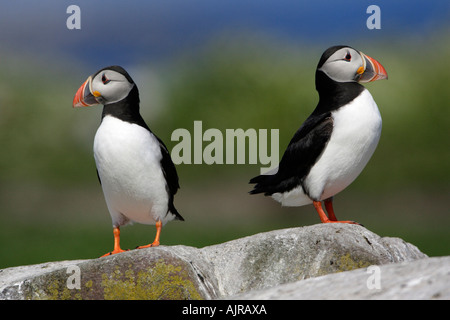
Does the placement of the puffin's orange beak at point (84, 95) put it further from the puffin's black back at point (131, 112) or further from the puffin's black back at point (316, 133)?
the puffin's black back at point (316, 133)

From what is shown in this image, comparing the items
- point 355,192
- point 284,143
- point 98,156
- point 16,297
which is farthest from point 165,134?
point 16,297

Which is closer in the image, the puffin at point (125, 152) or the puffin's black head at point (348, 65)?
the puffin at point (125, 152)

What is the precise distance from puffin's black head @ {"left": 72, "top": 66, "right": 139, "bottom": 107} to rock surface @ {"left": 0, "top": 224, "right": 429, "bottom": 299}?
5.26 feet

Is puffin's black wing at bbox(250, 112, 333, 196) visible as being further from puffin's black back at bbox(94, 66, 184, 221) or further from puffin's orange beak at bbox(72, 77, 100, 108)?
puffin's orange beak at bbox(72, 77, 100, 108)

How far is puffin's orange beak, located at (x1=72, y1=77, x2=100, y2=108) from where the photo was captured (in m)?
7.02

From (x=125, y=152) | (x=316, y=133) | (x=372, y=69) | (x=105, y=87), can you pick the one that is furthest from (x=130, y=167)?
(x=372, y=69)

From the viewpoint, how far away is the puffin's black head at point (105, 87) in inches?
278

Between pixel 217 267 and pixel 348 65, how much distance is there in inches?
93.9

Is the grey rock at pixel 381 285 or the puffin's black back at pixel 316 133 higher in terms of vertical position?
the puffin's black back at pixel 316 133

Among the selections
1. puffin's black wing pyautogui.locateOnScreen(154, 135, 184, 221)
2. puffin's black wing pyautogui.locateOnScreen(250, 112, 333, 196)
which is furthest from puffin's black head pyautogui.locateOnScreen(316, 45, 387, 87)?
puffin's black wing pyautogui.locateOnScreen(154, 135, 184, 221)

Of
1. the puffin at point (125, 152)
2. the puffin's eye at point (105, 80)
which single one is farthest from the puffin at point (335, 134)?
the puffin's eye at point (105, 80)
